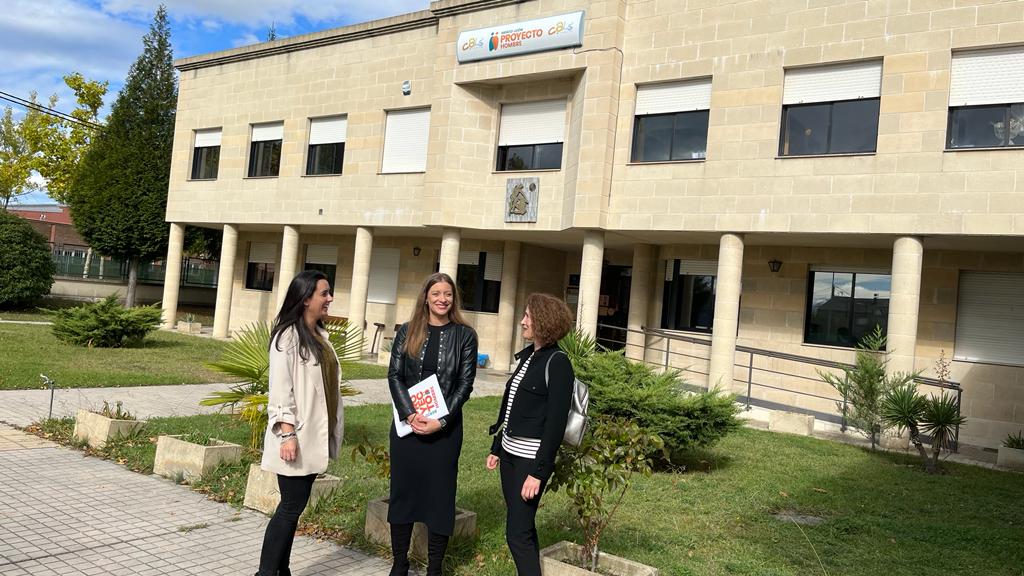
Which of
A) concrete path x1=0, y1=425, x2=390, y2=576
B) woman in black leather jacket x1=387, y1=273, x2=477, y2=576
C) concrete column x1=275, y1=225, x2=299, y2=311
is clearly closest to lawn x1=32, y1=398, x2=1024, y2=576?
concrete path x1=0, y1=425, x2=390, y2=576

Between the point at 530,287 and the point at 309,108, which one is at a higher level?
the point at 309,108

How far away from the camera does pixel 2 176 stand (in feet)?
129

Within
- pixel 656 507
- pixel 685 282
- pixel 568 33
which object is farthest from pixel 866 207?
pixel 656 507

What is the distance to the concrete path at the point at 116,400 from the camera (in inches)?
379

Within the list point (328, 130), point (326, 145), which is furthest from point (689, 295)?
point (328, 130)

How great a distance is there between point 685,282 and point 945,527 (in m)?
A: 10.9

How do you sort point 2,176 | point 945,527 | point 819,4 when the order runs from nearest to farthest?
point 945,527, point 819,4, point 2,176

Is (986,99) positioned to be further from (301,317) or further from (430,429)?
(301,317)

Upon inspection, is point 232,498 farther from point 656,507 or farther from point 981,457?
point 981,457

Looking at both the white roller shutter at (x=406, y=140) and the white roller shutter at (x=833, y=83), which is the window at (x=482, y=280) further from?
the white roller shutter at (x=833, y=83)

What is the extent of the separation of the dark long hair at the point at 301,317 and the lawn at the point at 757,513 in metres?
1.84

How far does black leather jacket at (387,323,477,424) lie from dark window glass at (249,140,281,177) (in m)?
19.3

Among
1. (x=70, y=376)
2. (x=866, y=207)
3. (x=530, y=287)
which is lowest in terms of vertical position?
(x=70, y=376)

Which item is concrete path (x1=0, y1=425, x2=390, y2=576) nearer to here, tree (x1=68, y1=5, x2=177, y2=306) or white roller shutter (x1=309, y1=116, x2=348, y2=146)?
white roller shutter (x1=309, y1=116, x2=348, y2=146)
